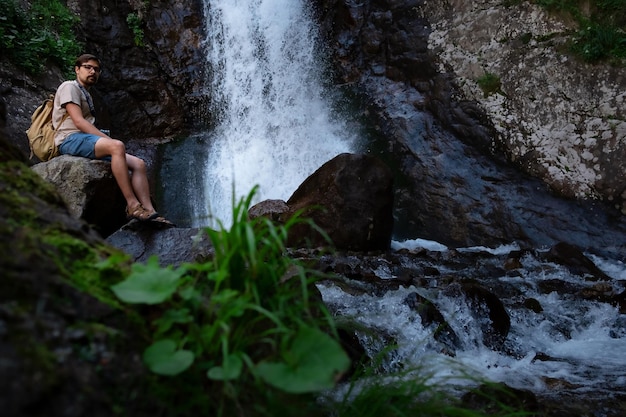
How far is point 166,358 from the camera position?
4.34ft

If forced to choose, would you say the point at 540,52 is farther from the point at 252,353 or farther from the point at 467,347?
the point at 252,353

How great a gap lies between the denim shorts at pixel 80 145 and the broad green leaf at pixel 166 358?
13.1 feet

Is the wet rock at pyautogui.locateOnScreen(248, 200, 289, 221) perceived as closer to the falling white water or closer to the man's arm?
the falling white water

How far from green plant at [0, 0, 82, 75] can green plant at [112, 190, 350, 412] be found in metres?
10.2

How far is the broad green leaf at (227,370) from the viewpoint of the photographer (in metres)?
1.34

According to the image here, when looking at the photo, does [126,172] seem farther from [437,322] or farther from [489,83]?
[489,83]

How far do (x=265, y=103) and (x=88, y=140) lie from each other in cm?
823

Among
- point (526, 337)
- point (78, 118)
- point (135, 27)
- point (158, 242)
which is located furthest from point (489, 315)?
point (135, 27)

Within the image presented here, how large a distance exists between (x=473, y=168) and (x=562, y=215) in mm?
1834

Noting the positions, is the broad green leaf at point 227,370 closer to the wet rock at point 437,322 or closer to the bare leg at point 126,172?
the wet rock at point 437,322

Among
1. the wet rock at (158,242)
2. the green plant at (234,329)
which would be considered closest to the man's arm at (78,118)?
the wet rock at (158,242)

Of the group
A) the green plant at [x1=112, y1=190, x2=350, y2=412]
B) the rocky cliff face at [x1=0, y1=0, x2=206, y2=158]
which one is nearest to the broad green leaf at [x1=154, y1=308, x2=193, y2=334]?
the green plant at [x1=112, y1=190, x2=350, y2=412]

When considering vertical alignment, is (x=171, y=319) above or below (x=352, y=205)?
below

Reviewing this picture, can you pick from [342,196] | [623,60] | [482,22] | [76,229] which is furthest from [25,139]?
[623,60]
